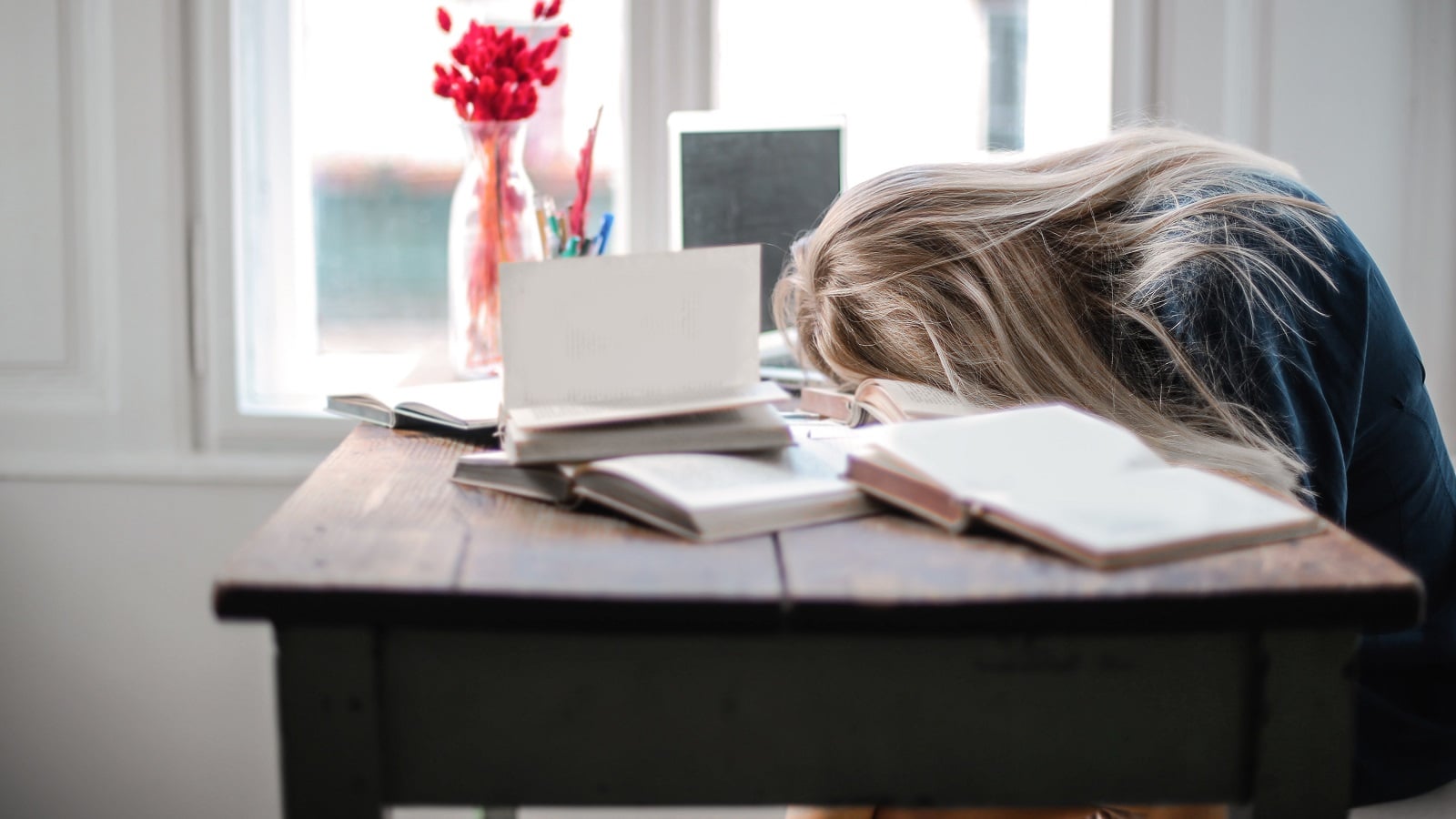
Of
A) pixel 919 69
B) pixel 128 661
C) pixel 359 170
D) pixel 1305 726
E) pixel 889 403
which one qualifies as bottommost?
pixel 128 661

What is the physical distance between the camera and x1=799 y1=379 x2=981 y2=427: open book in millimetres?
912

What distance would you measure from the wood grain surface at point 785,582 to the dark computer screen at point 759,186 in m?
0.80

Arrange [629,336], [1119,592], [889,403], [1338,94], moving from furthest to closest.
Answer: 1. [1338,94]
2. [889,403]
3. [629,336]
4. [1119,592]

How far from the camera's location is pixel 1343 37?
173 centimetres

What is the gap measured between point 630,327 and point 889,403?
0.74ft

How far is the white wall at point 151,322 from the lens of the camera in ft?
5.70

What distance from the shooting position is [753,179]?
1.46m

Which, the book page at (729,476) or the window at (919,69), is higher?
the window at (919,69)

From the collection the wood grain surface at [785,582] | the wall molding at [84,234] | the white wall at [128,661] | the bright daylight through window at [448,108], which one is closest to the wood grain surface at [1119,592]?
the wood grain surface at [785,582]

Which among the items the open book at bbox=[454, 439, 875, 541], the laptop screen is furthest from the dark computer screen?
the open book at bbox=[454, 439, 875, 541]

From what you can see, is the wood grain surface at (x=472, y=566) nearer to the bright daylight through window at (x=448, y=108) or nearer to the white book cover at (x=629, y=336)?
the white book cover at (x=629, y=336)

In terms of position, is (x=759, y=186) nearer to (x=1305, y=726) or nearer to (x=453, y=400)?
(x=453, y=400)

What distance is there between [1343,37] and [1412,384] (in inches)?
34.8

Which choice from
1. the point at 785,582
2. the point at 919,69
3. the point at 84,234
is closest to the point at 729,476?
the point at 785,582
